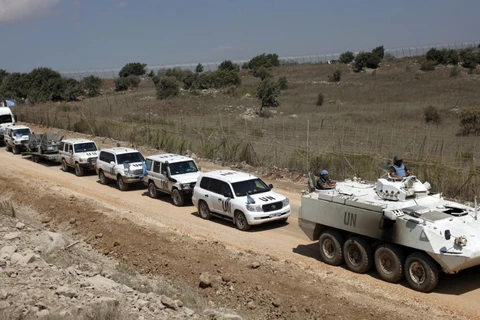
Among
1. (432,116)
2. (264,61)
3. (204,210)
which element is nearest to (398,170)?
(204,210)

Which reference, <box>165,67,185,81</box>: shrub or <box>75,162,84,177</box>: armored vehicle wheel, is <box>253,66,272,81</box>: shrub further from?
<box>75,162,84,177</box>: armored vehicle wheel

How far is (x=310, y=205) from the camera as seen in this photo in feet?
44.4

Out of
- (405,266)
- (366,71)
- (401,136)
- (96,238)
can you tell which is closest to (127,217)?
(96,238)

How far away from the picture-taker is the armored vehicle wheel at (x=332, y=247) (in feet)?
41.9

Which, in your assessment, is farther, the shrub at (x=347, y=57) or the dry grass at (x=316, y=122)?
the shrub at (x=347, y=57)

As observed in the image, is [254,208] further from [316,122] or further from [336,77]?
[336,77]

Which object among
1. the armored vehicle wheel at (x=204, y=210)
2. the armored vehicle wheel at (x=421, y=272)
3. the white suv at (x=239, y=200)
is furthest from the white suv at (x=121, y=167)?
the armored vehicle wheel at (x=421, y=272)

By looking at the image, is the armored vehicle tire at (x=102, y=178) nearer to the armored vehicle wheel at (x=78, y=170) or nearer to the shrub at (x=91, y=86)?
the armored vehicle wheel at (x=78, y=170)

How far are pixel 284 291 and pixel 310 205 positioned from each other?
2.84 m

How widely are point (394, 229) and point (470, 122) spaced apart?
80.8 feet

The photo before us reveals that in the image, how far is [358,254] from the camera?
12305mm

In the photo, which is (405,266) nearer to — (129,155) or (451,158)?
(451,158)

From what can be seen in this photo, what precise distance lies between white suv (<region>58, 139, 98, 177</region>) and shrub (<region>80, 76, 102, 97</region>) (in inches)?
2234

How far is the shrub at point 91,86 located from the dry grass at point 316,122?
16.3 meters
